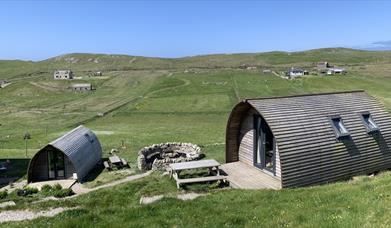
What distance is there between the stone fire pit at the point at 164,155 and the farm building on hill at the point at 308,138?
5.75 meters

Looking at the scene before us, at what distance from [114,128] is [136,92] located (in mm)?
52143

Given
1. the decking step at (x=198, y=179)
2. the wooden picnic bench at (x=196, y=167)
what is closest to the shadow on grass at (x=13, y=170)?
the wooden picnic bench at (x=196, y=167)

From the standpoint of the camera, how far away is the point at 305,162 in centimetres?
2059

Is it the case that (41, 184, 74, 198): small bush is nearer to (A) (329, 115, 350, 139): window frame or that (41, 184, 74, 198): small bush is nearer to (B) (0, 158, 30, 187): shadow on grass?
(B) (0, 158, 30, 187): shadow on grass

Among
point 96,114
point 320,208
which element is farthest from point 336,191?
point 96,114

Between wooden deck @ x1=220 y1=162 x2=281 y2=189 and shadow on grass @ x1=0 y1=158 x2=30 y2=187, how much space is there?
15788 millimetres

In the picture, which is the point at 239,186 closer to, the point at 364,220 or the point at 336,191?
the point at 336,191

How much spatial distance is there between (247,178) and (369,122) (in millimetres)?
8190

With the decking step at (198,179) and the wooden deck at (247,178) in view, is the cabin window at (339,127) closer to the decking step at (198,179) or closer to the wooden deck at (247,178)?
the wooden deck at (247,178)

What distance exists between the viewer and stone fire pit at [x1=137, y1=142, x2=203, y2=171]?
1188 inches

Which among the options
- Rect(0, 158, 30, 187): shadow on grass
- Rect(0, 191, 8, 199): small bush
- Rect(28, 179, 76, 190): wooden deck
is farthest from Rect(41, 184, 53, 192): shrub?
Rect(0, 158, 30, 187): shadow on grass

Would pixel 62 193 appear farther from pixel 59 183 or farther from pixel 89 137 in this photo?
pixel 89 137

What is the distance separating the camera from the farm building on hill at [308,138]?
20656 mm

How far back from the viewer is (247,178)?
75.9ft
